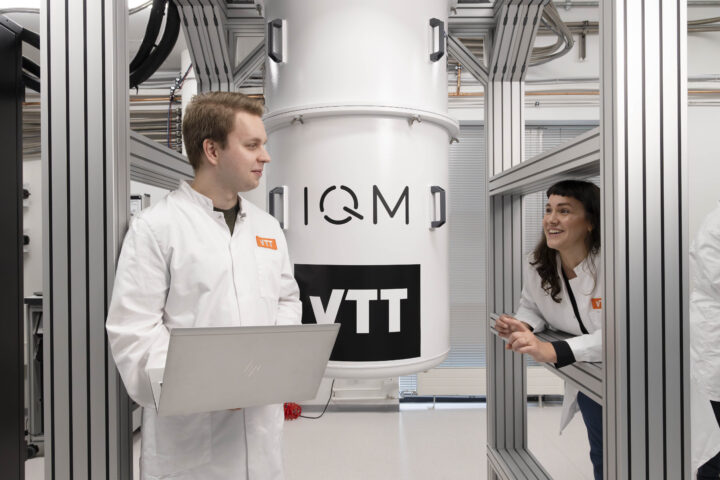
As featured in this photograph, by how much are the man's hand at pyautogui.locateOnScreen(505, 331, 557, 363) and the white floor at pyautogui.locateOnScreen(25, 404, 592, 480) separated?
4.95 feet

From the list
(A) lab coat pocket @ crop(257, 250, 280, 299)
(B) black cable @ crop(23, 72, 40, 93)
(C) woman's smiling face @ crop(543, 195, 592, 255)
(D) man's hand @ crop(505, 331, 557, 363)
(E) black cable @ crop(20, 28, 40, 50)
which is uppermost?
(E) black cable @ crop(20, 28, 40, 50)

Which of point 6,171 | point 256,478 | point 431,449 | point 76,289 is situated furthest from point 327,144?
point 431,449

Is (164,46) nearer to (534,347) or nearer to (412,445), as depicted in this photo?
(534,347)

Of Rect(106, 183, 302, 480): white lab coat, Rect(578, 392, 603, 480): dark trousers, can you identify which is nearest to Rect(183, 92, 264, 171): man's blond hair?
Rect(106, 183, 302, 480): white lab coat

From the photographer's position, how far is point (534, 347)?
1105mm

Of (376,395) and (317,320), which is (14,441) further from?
(376,395)

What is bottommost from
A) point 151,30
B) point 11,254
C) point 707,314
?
point 707,314

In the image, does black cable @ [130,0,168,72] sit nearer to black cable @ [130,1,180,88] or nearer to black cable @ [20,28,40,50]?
black cable @ [130,1,180,88]

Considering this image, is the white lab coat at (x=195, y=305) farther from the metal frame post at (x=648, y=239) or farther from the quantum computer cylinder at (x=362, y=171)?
the metal frame post at (x=648, y=239)

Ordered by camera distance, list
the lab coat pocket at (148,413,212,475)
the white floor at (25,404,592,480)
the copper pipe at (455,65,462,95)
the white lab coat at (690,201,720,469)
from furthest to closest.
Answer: the copper pipe at (455,65,462,95), the white floor at (25,404,592,480), the white lab coat at (690,201,720,469), the lab coat pocket at (148,413,212,475)

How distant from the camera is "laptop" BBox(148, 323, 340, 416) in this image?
2.43ft

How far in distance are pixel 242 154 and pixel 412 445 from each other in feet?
7.39

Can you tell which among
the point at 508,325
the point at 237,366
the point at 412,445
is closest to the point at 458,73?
the point at 508,325

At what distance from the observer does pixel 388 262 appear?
119 centimetres
